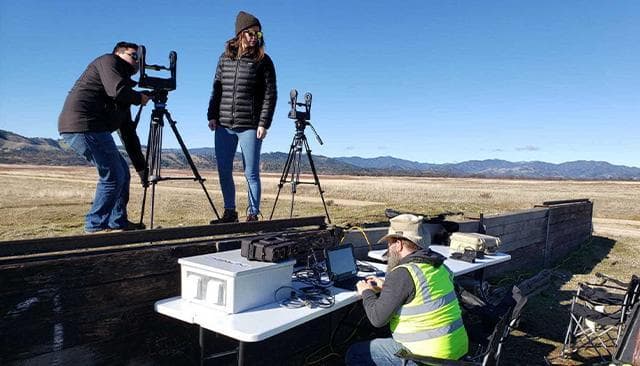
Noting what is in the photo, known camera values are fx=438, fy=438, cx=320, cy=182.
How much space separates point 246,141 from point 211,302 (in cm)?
238

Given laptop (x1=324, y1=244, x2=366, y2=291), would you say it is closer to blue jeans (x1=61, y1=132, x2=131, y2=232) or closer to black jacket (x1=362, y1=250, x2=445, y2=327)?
black jacket (x1=362, y1=250, x2=445, y2=327)

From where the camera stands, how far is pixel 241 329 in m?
2.59

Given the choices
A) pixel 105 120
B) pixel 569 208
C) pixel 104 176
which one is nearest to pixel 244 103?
pixel 105 120

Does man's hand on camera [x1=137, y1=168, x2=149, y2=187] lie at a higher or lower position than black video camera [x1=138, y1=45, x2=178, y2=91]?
lower

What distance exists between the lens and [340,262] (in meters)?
4.00

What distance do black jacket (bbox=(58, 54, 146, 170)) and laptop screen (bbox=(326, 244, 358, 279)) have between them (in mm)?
2285

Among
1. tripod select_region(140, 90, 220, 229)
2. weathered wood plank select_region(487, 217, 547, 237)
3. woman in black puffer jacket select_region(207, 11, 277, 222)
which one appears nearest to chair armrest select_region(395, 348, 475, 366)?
woman in black puffer jacket select_region(207, 11, 277, 222)

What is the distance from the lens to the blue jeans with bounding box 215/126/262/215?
195 inches

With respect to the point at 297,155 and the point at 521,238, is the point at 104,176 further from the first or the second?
the point at 521,238

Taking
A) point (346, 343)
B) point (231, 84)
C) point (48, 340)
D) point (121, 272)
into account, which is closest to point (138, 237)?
point (121, 272)

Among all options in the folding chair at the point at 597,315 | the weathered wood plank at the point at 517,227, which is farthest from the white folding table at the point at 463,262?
the weathered wood plank at the point at 517,227

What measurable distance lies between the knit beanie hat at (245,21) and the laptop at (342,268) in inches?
105

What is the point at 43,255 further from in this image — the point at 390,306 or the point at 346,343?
the point at 346,343

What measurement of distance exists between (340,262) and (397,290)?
3.50 ft
